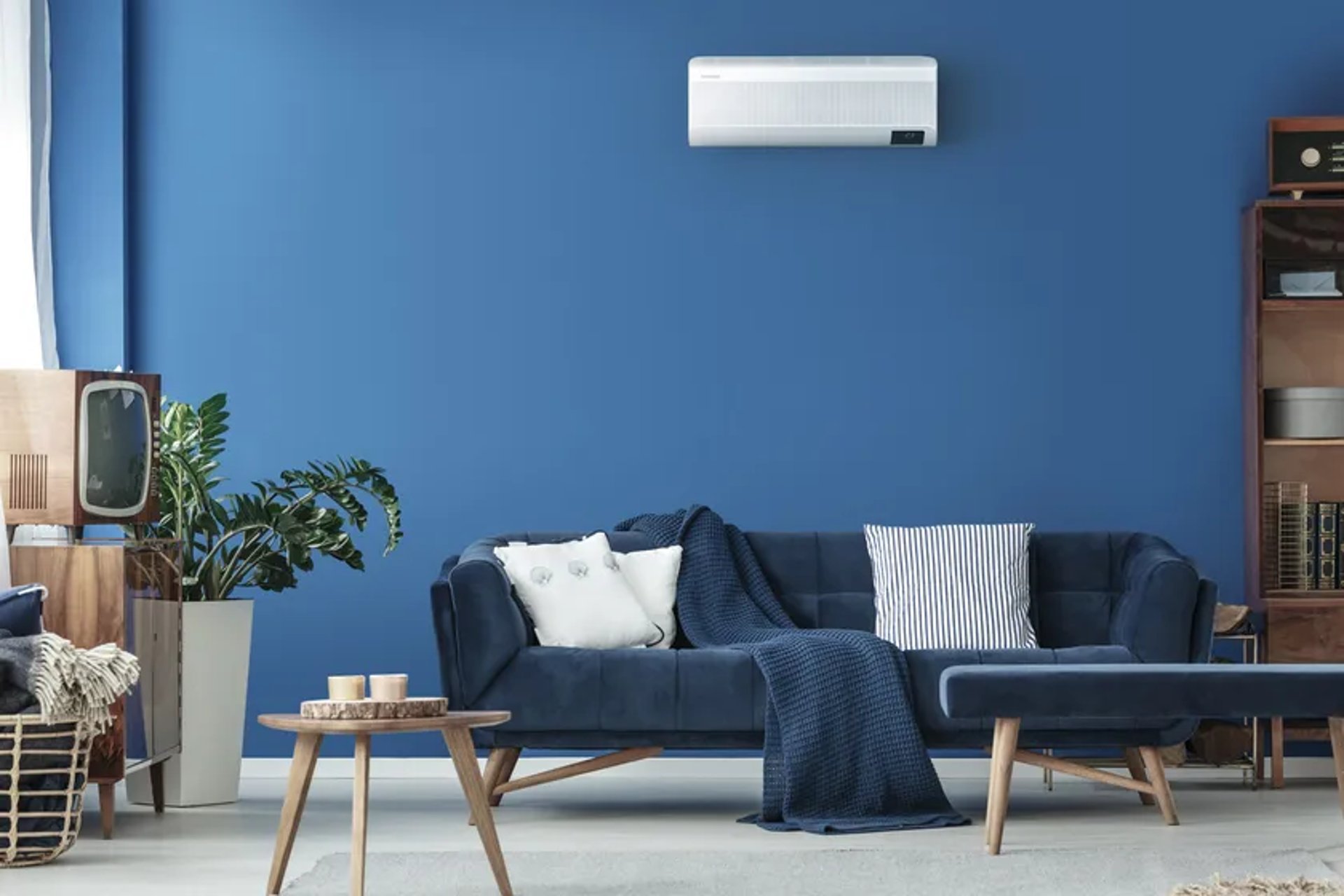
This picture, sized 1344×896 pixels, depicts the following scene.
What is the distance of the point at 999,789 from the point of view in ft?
13.4

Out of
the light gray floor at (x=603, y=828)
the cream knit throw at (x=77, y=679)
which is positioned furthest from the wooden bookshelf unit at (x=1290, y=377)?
the cream knit throw at (x=77, y=679)

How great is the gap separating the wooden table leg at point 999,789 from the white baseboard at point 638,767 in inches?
62.3

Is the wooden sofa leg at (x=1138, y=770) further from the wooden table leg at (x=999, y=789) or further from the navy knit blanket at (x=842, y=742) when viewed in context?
the wooden table leg at (x=999, y=789)

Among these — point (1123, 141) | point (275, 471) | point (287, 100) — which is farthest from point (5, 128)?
point (1123, 141)

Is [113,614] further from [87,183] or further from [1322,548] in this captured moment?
[1322,548]

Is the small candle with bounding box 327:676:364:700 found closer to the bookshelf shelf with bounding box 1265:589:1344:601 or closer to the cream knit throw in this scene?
the cream knit throw

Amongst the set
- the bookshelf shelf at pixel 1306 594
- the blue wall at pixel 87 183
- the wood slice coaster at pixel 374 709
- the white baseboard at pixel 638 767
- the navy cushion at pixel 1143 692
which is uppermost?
the blue wall at pixel 87 183

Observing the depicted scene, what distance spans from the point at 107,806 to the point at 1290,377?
376 cm

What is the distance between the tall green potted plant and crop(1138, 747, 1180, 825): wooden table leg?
214cm

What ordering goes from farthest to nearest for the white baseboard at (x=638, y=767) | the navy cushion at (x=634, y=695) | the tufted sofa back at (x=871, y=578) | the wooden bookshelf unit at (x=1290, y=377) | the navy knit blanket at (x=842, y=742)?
the white baseboard at (x=638, y=767), the wooden bookshelf unit at (x=1290, y=377), the tufted sofa back at (x=871, y=578), the navy cushion at (x=634, y=695), the navy knit blanket at (x=842, y=742)

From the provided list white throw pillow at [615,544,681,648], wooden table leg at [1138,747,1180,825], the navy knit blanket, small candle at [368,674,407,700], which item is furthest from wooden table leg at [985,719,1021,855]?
small candle at [368,674,407,700]

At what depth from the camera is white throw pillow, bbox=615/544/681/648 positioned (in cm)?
517

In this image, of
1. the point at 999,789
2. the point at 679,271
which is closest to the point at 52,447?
the point at 679,271

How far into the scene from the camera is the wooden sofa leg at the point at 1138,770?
196 inches
